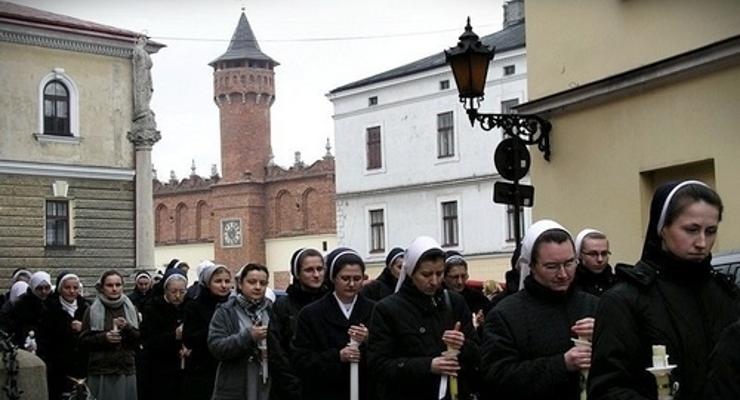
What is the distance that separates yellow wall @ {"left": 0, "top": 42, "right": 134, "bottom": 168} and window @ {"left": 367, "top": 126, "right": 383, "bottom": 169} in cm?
1299

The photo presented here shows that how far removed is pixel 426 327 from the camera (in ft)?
26.0

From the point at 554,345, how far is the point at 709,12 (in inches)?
270

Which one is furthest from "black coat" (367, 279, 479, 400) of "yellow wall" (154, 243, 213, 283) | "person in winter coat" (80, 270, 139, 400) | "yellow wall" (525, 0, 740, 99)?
"yellow wall" (154, 243, 213, 283)

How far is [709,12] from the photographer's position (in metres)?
12.3

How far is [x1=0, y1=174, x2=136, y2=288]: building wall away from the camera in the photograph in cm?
4228

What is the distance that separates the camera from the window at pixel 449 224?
171ft

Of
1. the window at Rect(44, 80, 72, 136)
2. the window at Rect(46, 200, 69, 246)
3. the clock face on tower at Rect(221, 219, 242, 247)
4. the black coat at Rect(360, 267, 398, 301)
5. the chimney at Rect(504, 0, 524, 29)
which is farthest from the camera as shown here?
the clock face on tower at Rect(221, 219, 242, 247)

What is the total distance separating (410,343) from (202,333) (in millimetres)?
4741

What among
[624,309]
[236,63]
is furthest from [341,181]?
[624,309]

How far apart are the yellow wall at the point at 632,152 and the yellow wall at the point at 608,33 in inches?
10.9

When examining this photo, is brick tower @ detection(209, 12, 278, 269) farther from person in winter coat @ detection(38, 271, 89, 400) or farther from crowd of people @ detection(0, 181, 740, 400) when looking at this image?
crowd of people @ detection(0, 181, 740, 400)

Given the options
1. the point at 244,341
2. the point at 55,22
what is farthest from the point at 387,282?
the point at 55,22

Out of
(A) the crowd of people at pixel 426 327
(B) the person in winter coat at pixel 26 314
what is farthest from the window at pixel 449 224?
(B) the person in winter coat at pixel 26 314

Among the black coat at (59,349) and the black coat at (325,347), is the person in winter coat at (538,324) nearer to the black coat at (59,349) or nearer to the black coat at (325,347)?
the black coat at (325,347)
